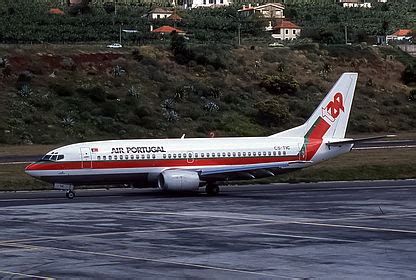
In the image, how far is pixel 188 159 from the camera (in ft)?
190

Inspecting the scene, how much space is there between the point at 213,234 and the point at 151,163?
57.3ft

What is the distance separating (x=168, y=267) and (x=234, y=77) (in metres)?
86.1

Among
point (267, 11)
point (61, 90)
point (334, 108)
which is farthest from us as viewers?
point (267, 11)

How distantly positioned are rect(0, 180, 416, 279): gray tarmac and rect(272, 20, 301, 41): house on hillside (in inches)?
4085

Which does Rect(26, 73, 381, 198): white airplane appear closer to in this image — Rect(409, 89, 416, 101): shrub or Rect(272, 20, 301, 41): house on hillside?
Rect(409, 89, 416, 101): shrub

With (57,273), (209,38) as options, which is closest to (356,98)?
(209,38)

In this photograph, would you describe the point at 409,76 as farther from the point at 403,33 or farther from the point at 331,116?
the point at 331,116

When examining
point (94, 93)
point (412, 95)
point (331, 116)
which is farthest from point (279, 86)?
point (331, 116)

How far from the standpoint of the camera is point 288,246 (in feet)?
120

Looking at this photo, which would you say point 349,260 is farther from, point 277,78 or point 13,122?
point 277,78

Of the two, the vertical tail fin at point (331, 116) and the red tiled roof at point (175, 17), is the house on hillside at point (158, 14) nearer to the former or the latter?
the red tiled roof at point (175, 17)

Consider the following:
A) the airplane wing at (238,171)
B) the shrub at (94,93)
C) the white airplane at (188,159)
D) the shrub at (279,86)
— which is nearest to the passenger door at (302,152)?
the white airplane at (188,159)

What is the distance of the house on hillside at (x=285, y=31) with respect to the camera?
163 metres

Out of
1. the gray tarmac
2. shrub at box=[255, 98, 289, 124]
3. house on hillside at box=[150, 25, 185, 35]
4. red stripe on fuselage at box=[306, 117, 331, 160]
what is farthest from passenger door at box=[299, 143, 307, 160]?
house on hillside at box=[150, 25, 185, 35]
